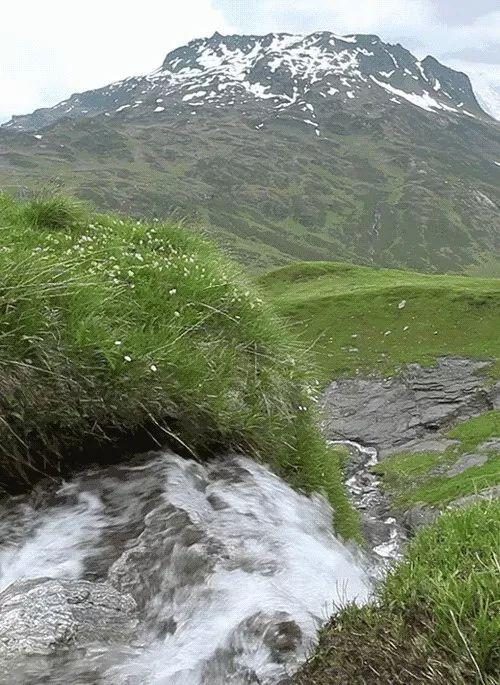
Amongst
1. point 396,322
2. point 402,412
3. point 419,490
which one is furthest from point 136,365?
point 396,322

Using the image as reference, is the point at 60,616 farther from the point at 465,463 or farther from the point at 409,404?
the point at 409,404

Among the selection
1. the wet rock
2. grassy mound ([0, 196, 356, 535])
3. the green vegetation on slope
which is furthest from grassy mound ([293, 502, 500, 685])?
the green vegetation on slope

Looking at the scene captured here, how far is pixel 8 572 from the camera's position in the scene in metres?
7.05

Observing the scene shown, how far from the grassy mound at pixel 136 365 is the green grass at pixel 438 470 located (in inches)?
1002

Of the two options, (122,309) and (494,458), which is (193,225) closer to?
(122,309)

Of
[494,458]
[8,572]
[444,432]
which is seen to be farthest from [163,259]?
[444,432]

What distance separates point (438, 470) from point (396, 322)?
33276 mm

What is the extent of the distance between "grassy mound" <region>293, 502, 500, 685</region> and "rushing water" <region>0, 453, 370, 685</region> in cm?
43

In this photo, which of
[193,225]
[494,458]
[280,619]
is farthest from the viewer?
[494,458]

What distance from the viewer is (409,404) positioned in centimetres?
6019

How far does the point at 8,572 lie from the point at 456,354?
6419 cm

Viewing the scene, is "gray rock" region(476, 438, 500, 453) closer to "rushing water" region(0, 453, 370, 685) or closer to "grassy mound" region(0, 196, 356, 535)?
"grassy mound" region(0, 196, 356, 535)

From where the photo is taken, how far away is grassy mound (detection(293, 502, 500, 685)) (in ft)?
15.7

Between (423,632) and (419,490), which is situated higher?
(423,632)
